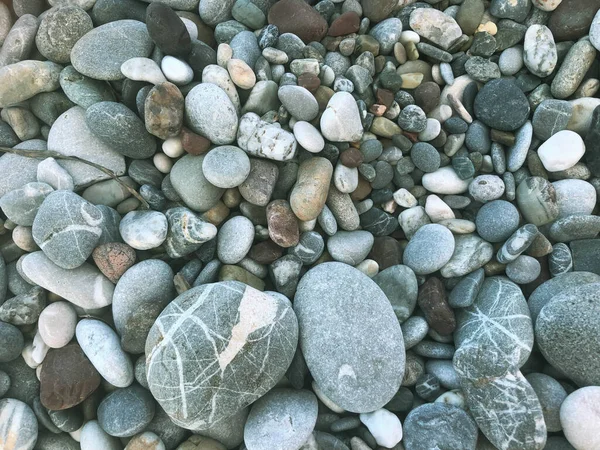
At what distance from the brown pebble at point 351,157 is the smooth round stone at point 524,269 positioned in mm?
850

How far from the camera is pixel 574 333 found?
1703 millimetres

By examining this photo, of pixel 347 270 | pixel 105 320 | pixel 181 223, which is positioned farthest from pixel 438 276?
pixel 105 320

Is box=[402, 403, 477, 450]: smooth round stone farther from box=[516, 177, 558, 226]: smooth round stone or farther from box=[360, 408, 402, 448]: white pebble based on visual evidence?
box=[516, 177, 558, 226]: smooth round stone

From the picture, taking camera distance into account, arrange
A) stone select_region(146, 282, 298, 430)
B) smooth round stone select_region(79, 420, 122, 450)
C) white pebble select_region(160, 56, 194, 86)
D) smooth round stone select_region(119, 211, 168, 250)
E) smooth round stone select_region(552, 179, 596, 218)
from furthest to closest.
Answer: smooth round stone select_region(552, 179, 596, 218), white pebble select_region(160, 56, 194, 86), smooth round stone select_region(119, 211, 168, 250), smooth round stone select_region(79, 420, 122, 450), stone select_region(146, 282, 298, 430)

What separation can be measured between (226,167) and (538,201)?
1.44m

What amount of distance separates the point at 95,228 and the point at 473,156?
1.76 meters

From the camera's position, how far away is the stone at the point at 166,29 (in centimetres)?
183

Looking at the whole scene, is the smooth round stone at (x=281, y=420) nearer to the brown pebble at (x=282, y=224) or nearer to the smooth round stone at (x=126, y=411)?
the smooth round stone at (x=126, y=411)

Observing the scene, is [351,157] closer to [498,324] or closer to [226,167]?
[226,167]

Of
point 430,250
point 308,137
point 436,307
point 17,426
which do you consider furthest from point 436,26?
point 17,426

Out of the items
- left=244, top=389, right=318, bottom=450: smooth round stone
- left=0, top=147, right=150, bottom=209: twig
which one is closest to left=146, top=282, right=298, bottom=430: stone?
left=244, top=389, right=318, bottom=450: smooth round stone

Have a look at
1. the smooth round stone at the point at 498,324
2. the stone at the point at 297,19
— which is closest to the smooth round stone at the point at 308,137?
the stone at the point at 297,19

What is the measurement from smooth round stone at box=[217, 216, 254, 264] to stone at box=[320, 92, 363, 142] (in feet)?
1.81

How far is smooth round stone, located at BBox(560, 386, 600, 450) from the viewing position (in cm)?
159
